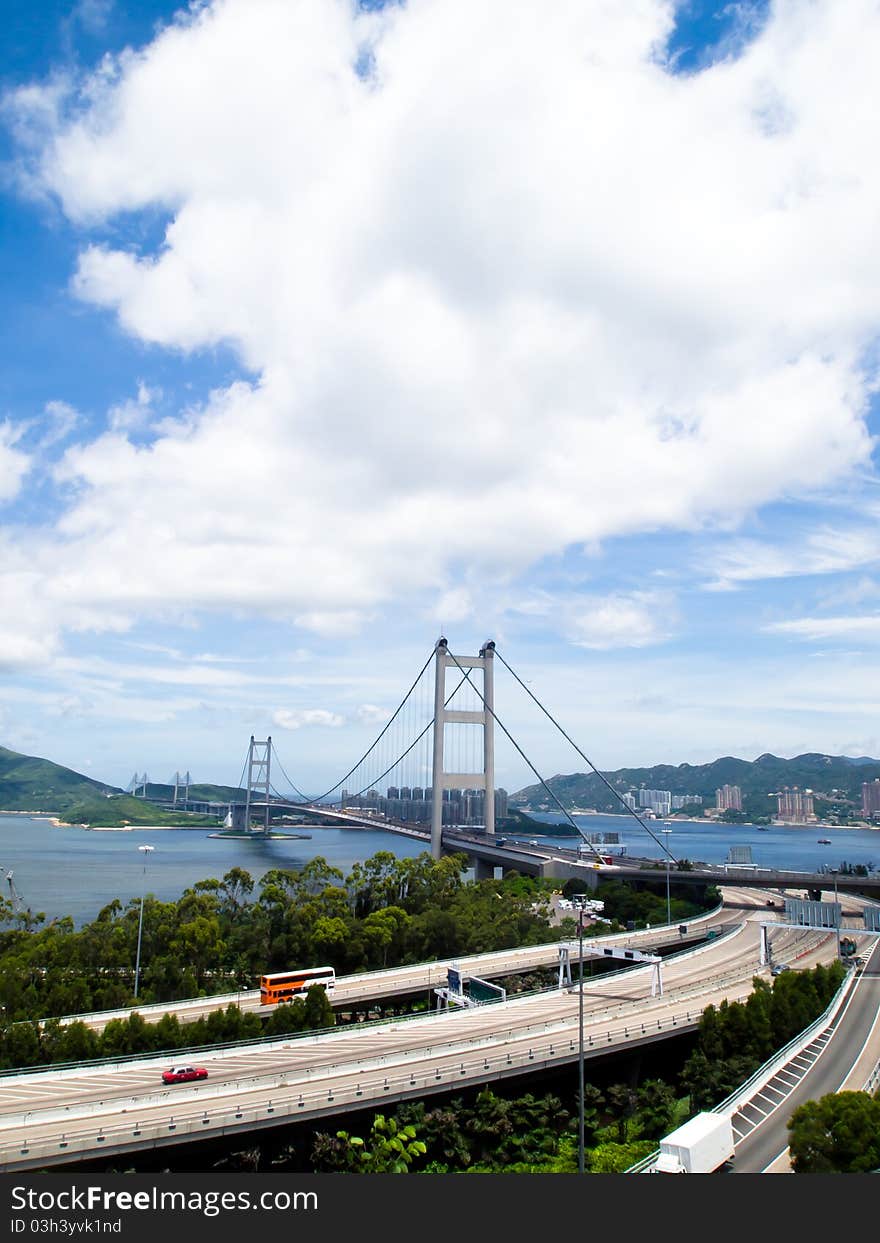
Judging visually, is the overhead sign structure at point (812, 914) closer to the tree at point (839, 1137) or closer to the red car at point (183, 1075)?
the tree at point (839, 1137)

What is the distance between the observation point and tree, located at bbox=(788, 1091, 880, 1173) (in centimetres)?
1169

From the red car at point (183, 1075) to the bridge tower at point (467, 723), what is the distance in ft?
126

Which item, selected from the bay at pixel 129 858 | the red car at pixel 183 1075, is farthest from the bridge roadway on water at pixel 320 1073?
the bay at pixel 129 858

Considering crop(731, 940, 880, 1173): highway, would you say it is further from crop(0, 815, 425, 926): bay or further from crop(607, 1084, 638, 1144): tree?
crop(0, 815, 425, 926): bay

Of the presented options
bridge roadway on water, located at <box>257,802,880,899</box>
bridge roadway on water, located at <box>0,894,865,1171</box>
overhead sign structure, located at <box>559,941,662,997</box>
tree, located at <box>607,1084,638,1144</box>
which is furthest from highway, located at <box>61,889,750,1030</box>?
bridge roadway on water, located at <box>257,802,880,899</box>

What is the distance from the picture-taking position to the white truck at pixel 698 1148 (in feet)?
41.6

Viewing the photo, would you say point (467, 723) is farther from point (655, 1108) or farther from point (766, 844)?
point (766, 844)

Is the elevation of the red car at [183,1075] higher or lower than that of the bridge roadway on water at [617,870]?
lower

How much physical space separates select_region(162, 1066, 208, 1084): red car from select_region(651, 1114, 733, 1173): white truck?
937cm

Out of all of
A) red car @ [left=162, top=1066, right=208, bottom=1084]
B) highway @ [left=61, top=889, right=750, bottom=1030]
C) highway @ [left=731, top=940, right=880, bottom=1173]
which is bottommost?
highway @ [left=61, top=889, right=750, bottom=1030]

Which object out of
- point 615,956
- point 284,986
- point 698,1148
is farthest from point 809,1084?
point 284,986

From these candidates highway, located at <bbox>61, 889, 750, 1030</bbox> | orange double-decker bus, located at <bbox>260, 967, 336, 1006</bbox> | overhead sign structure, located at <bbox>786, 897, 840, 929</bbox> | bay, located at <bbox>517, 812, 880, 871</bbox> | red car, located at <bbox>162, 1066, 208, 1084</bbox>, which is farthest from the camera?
bay, located at <bbox>517, 812, 880, 871</bbox>

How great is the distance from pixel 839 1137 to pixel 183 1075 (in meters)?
12.4

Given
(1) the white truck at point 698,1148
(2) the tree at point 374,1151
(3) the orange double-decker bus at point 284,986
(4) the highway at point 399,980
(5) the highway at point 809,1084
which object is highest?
(1) the white truck at point 698,1148
